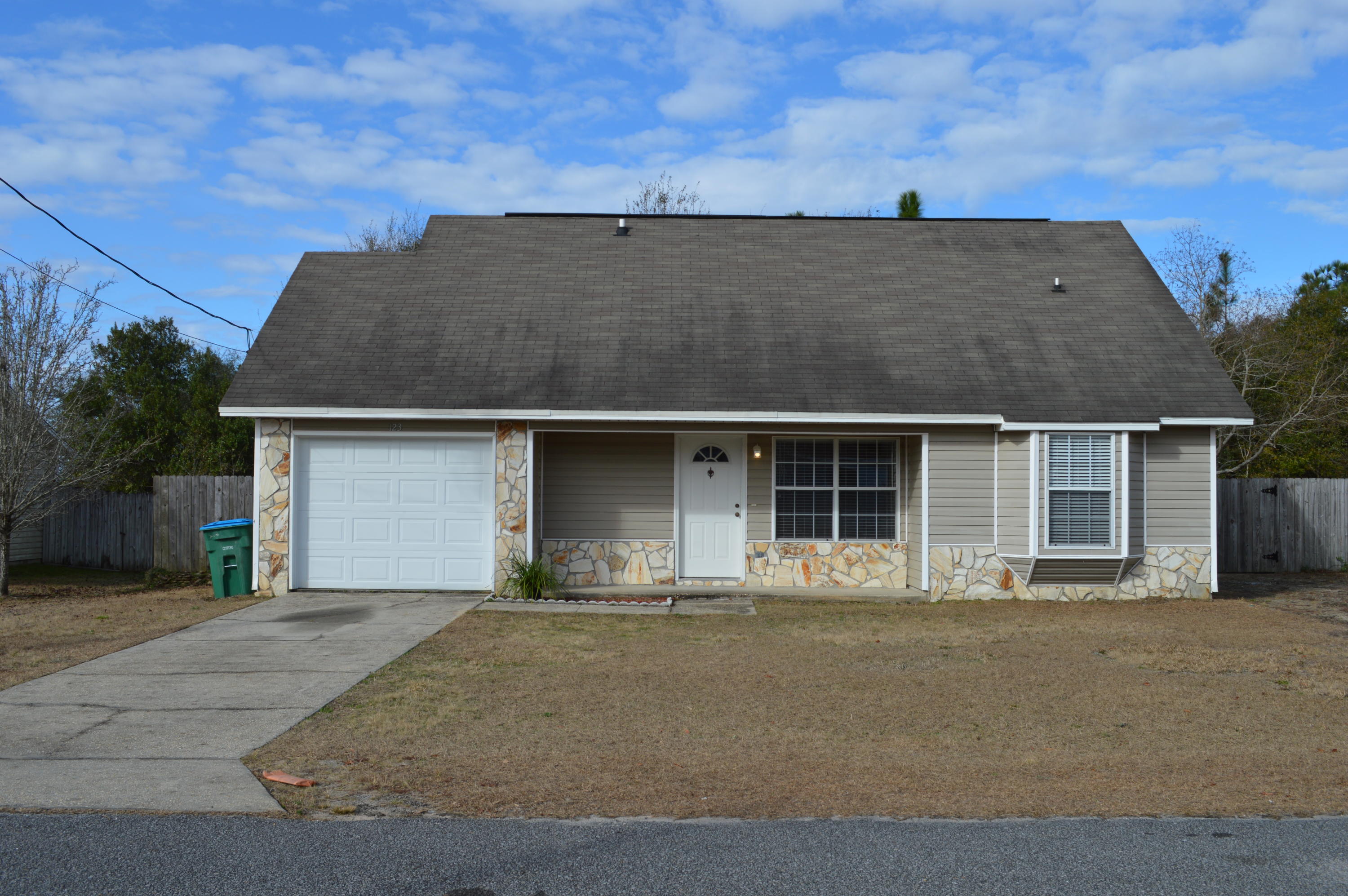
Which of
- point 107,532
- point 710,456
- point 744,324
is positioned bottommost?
point 107,532

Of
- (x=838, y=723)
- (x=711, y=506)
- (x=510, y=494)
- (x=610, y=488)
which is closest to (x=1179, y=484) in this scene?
(x=711, y=506)

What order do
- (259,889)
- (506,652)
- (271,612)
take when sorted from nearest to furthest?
(259,889) → (506,652) → (271,612)

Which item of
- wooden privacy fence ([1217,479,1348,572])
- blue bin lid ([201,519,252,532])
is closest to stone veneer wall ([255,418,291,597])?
blue bin lid ([201,519,252,532])

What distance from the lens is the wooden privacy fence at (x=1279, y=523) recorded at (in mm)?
17312

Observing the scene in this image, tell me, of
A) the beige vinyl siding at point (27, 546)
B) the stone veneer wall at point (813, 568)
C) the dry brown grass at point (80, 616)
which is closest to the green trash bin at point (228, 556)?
the dry brown grass at point (80, 616)

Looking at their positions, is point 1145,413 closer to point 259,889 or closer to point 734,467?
point 734,467

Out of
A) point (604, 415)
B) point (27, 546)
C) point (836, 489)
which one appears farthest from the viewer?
point (27, 546)

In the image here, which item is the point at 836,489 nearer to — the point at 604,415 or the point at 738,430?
the point at 738,430

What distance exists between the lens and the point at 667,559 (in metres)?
13.6

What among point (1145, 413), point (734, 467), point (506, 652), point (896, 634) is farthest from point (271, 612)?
point (1145, 413)

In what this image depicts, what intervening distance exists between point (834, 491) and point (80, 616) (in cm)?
954

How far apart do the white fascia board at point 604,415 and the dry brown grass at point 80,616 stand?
8.00ft

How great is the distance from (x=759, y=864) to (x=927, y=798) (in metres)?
1.36

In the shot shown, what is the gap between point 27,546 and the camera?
17.1m
